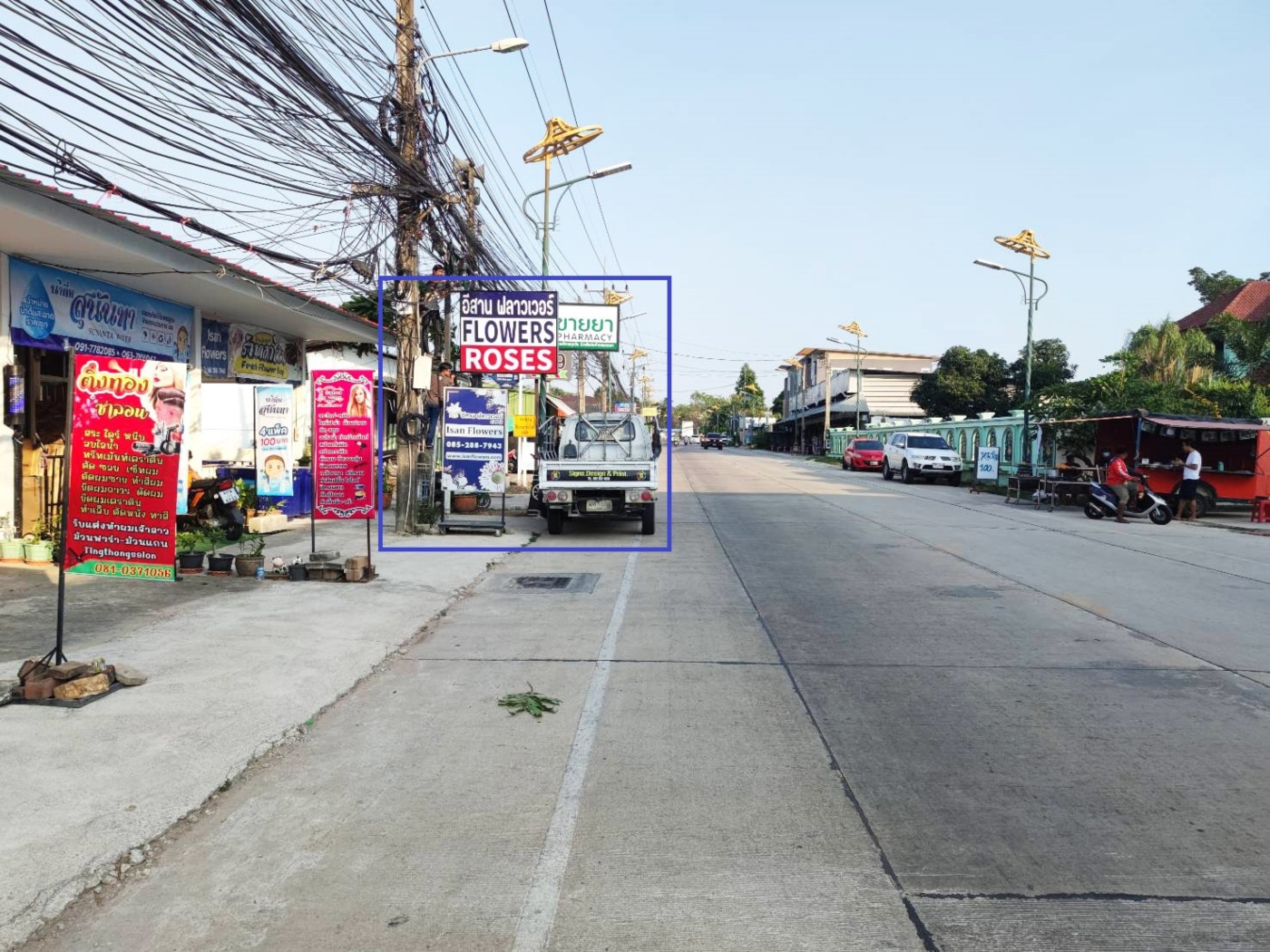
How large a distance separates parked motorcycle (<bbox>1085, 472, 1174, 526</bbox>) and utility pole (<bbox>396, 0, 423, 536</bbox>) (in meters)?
15.4

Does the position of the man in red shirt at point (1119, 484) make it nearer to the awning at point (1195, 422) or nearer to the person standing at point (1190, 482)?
the person standing at point (1190, 482)

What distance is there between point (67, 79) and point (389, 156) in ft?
17.1

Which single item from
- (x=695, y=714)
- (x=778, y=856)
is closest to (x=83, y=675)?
(x=695, y=714)

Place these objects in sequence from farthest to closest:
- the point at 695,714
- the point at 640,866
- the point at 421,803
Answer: the point at 695,714
the point at 421,803
the point at 640,866

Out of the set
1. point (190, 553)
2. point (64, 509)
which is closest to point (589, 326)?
point (190, 553)

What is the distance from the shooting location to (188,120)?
9367 mm

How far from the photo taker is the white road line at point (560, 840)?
351 centimetres

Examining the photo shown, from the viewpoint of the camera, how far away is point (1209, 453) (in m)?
23.8

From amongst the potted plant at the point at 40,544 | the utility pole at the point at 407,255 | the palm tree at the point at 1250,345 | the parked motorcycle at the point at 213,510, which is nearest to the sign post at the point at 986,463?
the palm tree at the point at 1250,345

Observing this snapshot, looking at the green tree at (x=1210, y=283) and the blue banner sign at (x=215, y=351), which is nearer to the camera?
the blue banner sign at (x=215, y=351)

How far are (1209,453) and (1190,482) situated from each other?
259 cm

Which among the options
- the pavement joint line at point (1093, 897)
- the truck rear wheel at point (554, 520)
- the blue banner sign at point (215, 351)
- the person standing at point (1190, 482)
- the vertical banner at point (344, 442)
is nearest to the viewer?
the pavement joint line at point (1093, 897)

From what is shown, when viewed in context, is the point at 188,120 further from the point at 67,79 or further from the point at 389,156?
the point at 389,156

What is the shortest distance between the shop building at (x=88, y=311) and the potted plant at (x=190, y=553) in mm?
1048
